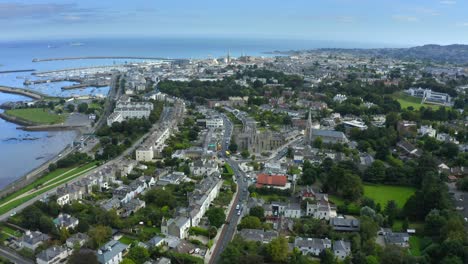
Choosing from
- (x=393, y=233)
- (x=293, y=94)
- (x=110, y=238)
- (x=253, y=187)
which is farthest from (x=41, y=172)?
(x=293, y=94)

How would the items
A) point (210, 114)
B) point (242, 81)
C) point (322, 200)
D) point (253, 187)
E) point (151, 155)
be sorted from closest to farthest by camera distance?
point (322, 200) → point (253, 187) → point (151, 155) → point (210, 114) → point (242, 81)

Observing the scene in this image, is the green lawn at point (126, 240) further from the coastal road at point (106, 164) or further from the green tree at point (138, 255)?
the coastal road at point (106, 164)

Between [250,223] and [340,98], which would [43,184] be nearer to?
[250,223]


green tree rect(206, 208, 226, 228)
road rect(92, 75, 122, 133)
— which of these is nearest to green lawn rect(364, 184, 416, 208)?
green tree rect(206, 208, 226, 228)

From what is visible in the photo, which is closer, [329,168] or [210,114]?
[329,168]

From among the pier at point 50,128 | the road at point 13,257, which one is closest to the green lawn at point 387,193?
the road at point 13,257

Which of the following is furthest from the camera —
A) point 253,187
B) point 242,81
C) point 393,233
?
point 242,81

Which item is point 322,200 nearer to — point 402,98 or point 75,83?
point 402,98
